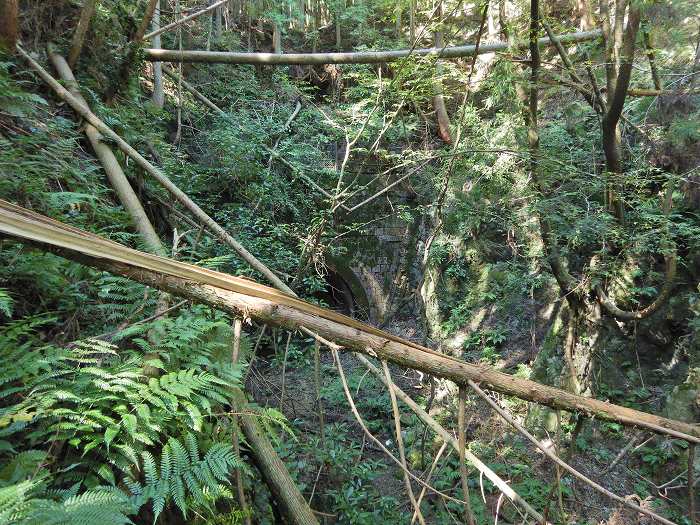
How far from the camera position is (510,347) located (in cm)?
739

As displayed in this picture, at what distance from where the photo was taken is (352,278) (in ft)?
31.5

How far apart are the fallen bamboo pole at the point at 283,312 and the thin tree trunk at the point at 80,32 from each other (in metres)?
4.32

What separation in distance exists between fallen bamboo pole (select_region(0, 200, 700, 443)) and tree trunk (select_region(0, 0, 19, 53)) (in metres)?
3.73

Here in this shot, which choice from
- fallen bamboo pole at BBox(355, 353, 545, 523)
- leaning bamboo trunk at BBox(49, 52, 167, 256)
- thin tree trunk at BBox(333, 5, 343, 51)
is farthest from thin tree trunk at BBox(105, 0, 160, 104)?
thin tree trunk at BBox(333, 5, 343, 51)

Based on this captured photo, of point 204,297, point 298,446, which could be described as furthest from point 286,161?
point 204,297

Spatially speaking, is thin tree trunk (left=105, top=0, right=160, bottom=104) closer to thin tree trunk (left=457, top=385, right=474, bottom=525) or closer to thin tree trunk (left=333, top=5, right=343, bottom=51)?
thin tree trunk (left=457, top=385, right=474, bottom=525)

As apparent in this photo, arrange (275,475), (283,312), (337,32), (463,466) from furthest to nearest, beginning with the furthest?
(337,32)
(275,475)
(283,312)
(463,466)

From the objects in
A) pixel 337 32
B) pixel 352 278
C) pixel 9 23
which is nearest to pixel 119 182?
pixel 9 23

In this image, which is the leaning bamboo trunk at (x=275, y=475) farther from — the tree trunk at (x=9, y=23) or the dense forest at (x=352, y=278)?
the tree trunk at (x=9, y=23)

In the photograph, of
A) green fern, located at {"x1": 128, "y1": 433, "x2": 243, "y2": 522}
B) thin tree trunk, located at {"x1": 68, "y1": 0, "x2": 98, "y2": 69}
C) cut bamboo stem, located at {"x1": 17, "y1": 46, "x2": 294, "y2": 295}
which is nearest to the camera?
green fern, located at {"x1": 128, "y1": 433, "x2": 243, "y2": 522}

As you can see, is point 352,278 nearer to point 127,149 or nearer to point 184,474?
point 127,149

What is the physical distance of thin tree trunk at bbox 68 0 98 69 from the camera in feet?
15.4

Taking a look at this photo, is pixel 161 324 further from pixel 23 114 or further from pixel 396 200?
pixel 396 200

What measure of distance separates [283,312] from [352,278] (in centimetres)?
792
